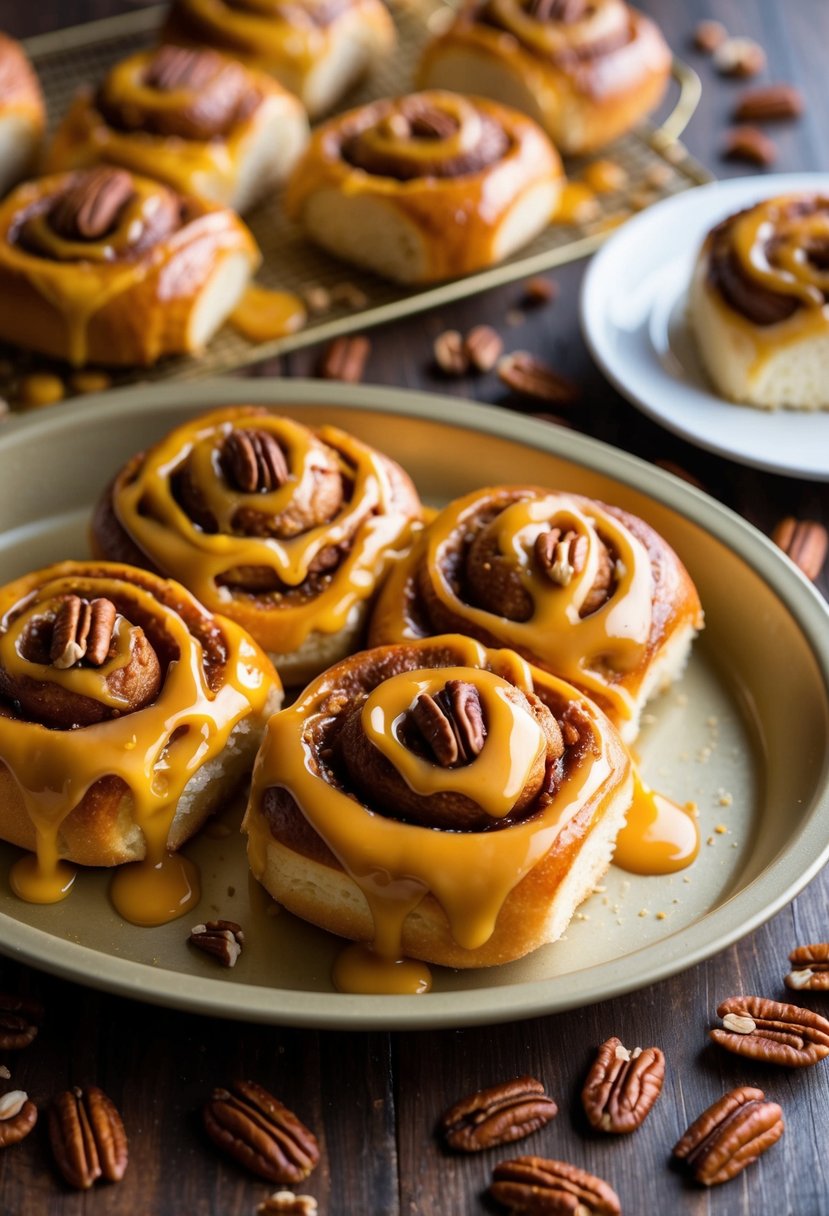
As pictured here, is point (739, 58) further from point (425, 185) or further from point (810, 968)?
point (810, 968)

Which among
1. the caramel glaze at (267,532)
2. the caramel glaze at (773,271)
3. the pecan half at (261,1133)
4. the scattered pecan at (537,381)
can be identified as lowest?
the pecan half at (261,1133)

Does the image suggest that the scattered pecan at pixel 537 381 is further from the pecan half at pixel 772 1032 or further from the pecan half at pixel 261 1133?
the pecan half at pixel 261 1133

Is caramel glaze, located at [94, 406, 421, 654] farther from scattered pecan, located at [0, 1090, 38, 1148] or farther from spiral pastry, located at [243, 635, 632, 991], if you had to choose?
scattered pecan, located at [0, 1090, 38, 1148]

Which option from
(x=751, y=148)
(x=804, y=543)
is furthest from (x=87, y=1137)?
(x=751, y=148)

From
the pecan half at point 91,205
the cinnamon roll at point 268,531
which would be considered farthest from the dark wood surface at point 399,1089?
the pecan half at point 91,205

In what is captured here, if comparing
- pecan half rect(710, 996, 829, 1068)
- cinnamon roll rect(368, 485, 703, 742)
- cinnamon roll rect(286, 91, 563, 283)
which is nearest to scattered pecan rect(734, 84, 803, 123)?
cinnamon roll rect(286, 91, 563, 283)

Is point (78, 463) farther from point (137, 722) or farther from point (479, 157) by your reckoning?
point (479, 157)
